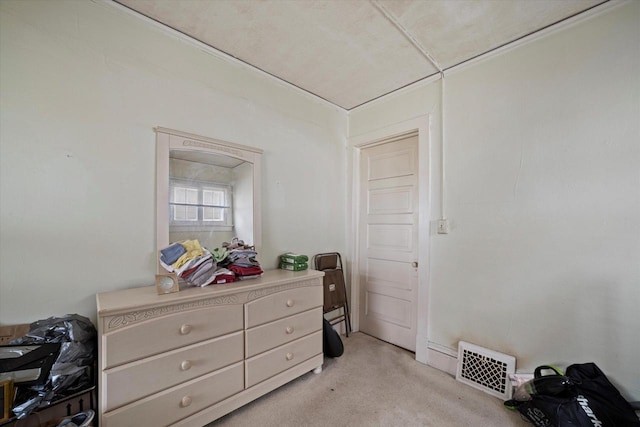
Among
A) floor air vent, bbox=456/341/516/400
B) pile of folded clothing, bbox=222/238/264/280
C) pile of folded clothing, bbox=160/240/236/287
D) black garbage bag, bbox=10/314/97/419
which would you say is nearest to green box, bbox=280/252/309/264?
pile of folded clothing, bbox=222/238/264/280

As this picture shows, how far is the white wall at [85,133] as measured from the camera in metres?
1.40

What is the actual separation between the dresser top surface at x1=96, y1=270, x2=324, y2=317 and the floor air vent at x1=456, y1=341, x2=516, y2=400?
4.88 feet

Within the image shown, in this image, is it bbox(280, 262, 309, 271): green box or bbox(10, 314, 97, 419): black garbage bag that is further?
bbox(280, 262, 309, 271): green box

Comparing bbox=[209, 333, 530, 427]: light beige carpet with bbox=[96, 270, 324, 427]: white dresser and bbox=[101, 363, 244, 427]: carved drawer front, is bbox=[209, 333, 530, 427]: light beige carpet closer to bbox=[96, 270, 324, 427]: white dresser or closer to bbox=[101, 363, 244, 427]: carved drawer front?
bbox=[96, 270, 324, 427]: white dresser

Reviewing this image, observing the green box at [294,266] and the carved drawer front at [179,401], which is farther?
the green box at [294,266]

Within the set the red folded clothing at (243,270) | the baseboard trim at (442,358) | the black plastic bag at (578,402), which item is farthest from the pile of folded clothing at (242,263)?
the black plastic bag at (578,402)

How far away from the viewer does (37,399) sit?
1.18 m

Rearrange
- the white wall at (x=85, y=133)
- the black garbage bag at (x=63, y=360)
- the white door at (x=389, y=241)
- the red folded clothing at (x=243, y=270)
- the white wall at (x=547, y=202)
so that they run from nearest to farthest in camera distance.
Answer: the black garbage bag at (x=63, y=360) < the white wall at (x=85, y=133) < the white wall at (x=547, y=202) < the red folded clothing at (x=243, y=270) < the white door at (x=389, y=241)

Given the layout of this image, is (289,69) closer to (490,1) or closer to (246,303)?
(490,1)

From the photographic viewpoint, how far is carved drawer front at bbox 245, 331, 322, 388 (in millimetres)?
1793

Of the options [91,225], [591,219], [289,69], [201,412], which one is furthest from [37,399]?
[591,219]

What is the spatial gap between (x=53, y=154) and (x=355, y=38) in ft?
6.86

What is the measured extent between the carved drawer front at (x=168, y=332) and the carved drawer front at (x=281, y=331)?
0.16 m

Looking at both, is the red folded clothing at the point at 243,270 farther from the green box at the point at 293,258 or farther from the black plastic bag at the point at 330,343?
the black plastic bag at the point at 330,343
